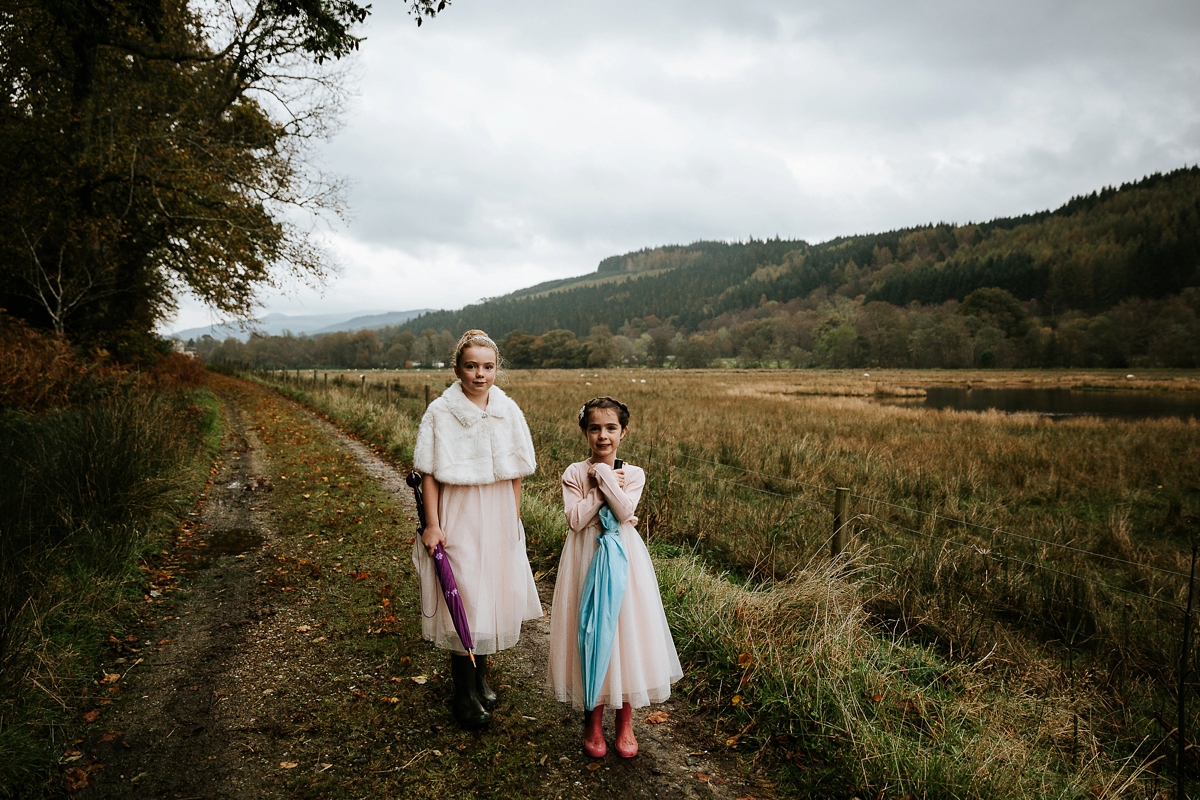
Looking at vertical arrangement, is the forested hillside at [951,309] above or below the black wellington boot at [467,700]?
above

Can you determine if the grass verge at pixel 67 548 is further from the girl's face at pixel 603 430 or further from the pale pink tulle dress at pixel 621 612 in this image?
the girl's face at pixel 603 430

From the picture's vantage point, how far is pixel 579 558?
8.71ft

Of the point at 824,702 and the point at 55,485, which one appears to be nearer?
the point at 824,702

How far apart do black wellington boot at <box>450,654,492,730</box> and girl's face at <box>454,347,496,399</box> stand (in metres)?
1.41

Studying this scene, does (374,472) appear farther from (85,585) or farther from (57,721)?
(57,721)

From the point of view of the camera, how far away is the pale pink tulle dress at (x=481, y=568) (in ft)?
9.12

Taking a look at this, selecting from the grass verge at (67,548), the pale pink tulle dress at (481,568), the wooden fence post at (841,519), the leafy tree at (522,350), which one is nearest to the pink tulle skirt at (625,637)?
the pale pink tulle dress at (481,568)

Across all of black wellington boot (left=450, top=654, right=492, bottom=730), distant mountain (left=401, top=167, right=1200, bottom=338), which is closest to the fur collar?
black wellington boot (left=450, top=654, right=492, bottom=730)

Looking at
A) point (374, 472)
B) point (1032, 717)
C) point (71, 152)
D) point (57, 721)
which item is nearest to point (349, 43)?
point (57, 721)

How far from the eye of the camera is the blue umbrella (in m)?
2.43

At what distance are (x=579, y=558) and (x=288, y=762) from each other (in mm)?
1667

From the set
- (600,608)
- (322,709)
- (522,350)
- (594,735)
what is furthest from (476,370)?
(522,350)

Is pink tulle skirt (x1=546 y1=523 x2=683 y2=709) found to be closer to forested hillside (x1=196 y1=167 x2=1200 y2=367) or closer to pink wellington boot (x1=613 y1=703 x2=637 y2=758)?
pink wellington boot (x1=613 y1=703 x2=637 y2=758)

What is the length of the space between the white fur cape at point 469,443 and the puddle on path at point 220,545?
Result: 3795 millimetres
